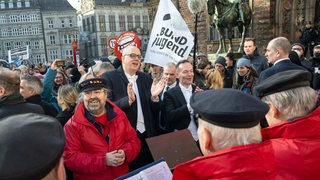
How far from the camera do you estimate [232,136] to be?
142 centimetres

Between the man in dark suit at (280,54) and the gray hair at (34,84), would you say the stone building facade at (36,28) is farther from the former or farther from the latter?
the man in dark suit at (280,54)

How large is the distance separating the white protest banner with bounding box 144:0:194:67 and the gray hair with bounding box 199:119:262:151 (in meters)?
2.95

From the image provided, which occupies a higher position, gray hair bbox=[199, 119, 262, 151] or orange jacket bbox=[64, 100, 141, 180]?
gray hair bbox=[199, 119, 262, 151]

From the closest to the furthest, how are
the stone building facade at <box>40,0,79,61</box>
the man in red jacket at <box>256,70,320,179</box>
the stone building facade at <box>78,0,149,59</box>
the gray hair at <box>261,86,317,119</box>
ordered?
1. the man in red jacket at <box>256,70,320,179</box>
2. the gray hair at <box>261,86,317,119</box>
3. the stone building facade at <box>78,0,149,59</box>
4. the stone building facade at <box>40,0,79,61</box>

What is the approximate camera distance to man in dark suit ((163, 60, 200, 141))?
3400 millimetres

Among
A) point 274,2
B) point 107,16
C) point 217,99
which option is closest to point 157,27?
point 217,99

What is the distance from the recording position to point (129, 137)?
290 cm

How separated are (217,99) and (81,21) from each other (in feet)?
187

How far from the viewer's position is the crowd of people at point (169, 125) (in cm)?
112

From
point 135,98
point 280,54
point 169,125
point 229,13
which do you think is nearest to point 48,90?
point 135,98

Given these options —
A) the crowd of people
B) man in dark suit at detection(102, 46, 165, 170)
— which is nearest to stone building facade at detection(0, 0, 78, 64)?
man in dark suit at detection(102, 46, 165, 170)

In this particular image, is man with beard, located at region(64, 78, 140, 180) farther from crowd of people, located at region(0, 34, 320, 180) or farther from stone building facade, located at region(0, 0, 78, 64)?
stone building facade, located at region(0, 0, 78, 64)

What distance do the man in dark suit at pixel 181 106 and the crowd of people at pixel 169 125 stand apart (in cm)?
1

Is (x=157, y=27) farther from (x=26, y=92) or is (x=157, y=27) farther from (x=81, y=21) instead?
(x=81, y=21)
